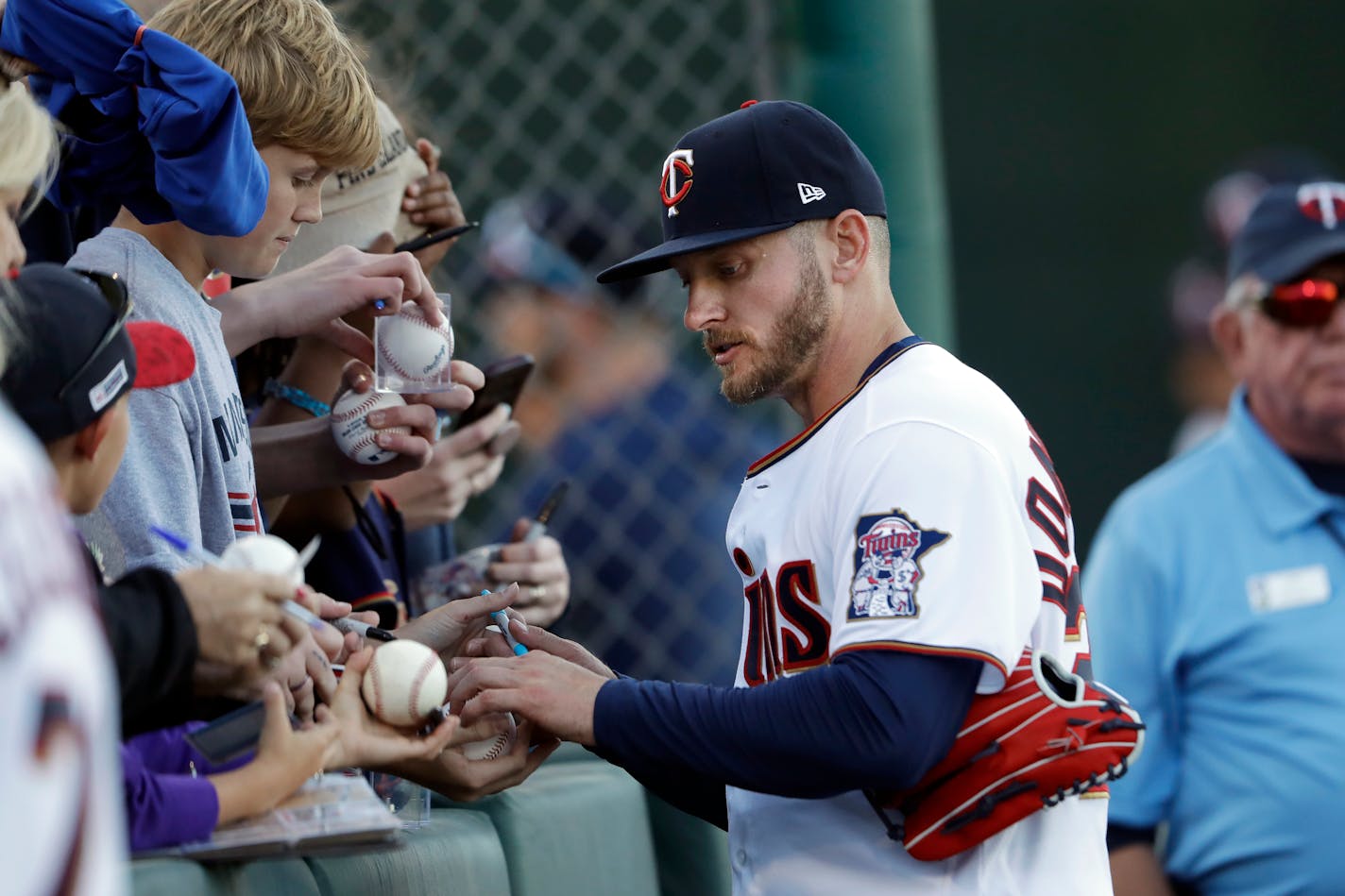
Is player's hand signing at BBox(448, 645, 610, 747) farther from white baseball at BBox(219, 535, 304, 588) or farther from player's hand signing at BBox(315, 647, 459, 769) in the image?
white baseball at BBox(219, 535, 304, 588)

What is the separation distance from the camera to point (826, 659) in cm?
219

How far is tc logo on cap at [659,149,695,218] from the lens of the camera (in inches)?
93.1

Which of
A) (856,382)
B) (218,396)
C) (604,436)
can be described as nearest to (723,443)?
(604,436)

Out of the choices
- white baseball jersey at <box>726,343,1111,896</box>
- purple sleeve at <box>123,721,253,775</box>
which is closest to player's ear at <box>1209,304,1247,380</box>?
white baseball jersey at <box>726,343,1111,896</box>

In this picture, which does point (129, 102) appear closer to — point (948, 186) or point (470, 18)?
point (470, 18)

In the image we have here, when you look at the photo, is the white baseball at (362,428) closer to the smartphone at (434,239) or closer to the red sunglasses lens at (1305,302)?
the smartphone at (434,239)

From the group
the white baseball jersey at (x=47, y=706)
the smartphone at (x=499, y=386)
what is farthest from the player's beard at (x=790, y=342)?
the white baseball jersey at (x=47, y=706)

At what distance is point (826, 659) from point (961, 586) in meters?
0.25

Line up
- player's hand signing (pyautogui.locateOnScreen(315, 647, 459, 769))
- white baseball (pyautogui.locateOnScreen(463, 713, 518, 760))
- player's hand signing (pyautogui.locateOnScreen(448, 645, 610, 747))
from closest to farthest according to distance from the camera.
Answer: player's hand signing (pyautogui.locateOnScreen(315, 647, 459, 769))
player's hand signing (pyautogui.locateOnScreen(448, 645, 610, 747))
white baseball (pyautogui.locateOnScreen(463, 713, 518, 760))

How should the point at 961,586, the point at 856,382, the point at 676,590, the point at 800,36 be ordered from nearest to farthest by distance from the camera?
the point at 961,586
the point at 856,382
the point at 800,36
the point at 676,590

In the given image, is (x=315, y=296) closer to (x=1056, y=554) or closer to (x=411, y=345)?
(x=411, y=345)

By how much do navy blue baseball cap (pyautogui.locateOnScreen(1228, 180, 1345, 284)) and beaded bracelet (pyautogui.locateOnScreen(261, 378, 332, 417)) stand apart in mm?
2210

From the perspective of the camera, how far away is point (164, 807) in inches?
67.6

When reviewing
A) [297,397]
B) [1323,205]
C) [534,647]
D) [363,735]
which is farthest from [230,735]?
[1323,205]
